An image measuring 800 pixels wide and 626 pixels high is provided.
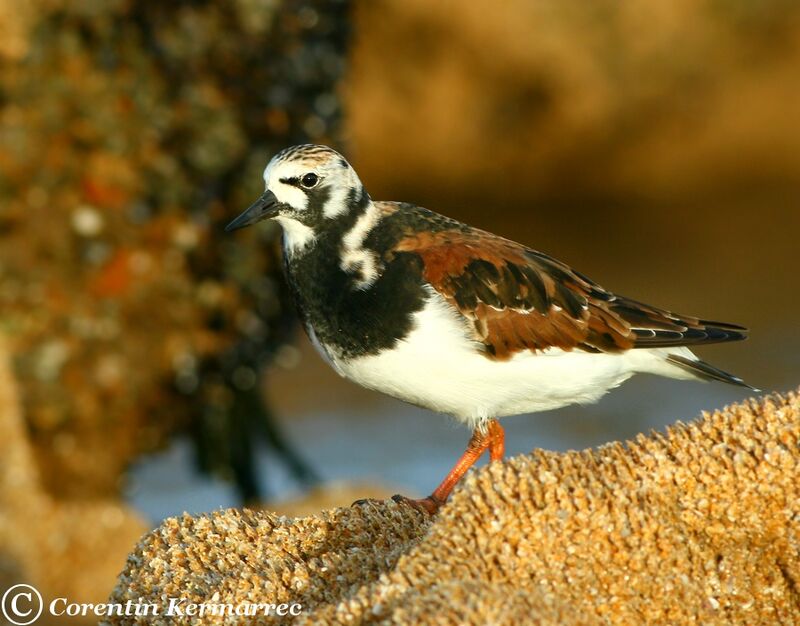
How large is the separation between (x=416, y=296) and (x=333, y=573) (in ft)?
3.82

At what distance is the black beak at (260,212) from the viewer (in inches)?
166

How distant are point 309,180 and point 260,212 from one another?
0.64 feet

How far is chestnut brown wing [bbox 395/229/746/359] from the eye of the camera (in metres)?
4.19

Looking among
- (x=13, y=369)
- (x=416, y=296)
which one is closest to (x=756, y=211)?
(x=13, y=369)

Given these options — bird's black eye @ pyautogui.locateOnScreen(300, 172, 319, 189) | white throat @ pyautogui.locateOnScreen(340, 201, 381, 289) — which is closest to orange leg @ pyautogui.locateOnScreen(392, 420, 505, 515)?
white throat @ pyautogui.locateOnScreen(340, 201, 381, 289)

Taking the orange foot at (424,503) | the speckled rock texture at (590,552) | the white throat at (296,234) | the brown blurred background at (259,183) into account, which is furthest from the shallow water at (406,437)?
the speckled rock texture at (590,552)

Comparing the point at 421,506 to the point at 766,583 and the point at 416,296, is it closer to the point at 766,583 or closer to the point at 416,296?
the point at 416,296

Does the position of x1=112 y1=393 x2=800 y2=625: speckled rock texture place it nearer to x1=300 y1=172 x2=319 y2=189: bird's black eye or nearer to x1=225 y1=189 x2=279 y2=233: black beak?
x1=225 y1=189 x2=279 y2=233: black beak

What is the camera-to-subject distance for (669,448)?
312 centimetres

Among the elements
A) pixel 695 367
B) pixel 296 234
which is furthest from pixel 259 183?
pixel 695 367

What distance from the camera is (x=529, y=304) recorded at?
433cm

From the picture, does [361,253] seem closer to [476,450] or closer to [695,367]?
[476,450]

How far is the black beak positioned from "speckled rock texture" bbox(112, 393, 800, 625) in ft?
4.15

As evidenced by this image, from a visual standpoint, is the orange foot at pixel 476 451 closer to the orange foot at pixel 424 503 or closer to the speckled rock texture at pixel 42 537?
the orange foot at pixel 424 503
